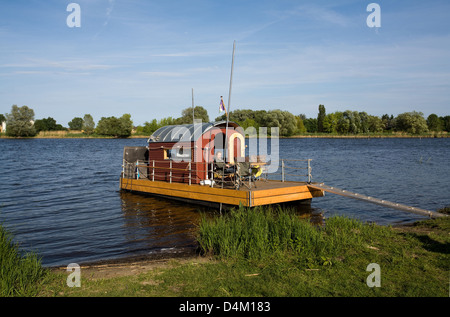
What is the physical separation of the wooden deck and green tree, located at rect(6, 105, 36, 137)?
10857 cm

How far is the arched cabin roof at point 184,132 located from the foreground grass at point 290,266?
7.73 meters

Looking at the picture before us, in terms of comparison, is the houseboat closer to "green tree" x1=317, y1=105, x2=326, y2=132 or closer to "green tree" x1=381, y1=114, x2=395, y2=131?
"green tree" x1=317, y1=105, x2=326, y2=132

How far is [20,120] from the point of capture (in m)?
111

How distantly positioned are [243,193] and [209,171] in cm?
195

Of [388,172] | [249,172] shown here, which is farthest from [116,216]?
[388,172]

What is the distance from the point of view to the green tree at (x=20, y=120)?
359 feet

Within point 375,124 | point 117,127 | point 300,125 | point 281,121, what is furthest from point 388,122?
point 117,127

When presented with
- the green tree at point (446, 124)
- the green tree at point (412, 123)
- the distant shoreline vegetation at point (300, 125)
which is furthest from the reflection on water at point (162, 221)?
the green tree at point (446, 124)

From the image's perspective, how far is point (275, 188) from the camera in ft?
47.0

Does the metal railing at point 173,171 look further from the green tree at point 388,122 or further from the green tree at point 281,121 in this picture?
the green tree at point 388,122
